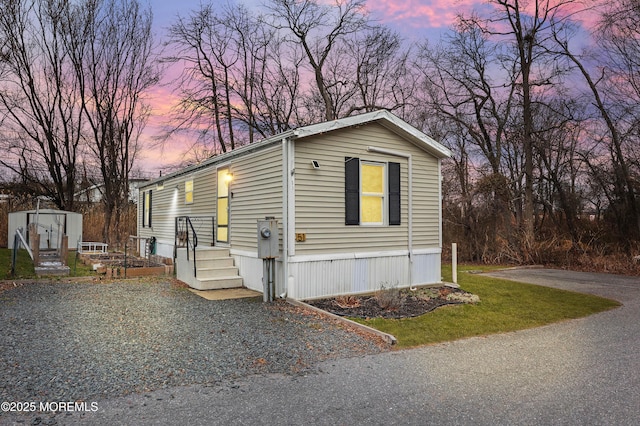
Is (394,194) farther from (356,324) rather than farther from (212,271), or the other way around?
(212,271)

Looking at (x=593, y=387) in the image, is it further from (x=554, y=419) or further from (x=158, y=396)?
(x=158, y=396)

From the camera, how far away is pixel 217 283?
858 cm

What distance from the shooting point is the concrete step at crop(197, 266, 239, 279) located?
8.69 meters

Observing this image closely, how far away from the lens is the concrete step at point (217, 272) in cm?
869

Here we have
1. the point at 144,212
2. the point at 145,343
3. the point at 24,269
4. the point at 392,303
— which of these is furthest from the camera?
the point at 144,212

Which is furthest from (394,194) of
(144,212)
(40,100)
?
(40,100)

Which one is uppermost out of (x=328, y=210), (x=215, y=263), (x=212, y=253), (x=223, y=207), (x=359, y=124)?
(x=359, y=124)

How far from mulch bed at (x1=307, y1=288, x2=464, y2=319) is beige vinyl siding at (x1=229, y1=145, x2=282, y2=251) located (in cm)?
172

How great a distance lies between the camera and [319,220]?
788 cm

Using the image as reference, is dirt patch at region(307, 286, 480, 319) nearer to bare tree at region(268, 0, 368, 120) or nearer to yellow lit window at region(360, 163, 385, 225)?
yellow lit window at region(360, 163, 385, 225)

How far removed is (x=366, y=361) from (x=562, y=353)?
7.76ft

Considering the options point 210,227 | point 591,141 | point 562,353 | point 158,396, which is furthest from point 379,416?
point 591,141

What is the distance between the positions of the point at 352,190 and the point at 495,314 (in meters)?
3.41

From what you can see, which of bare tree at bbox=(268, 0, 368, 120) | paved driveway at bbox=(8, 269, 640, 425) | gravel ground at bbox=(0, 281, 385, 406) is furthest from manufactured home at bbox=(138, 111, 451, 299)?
bare tree at bbox=(268, 0, 368, 120)
